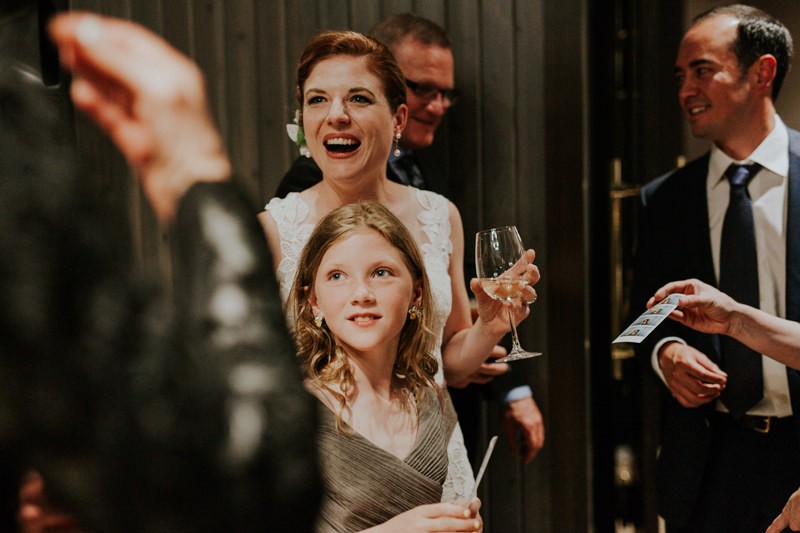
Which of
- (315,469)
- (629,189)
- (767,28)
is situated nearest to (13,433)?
(315,469)

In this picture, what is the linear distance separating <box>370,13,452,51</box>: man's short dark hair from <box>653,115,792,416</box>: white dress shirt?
2.85 feet

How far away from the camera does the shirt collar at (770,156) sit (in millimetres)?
2209

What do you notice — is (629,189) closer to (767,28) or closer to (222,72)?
(767,28)

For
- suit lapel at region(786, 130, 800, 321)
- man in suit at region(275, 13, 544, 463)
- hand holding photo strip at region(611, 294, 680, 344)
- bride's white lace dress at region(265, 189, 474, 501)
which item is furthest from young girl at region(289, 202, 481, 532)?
suit lapel at region(786, 130, 800, 321)

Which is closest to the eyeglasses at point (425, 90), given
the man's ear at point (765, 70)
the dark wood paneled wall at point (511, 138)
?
the dark wood paneled wall at point (511, 138)

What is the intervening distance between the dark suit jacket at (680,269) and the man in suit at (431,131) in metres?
0.41

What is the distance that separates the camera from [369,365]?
1.67 metres

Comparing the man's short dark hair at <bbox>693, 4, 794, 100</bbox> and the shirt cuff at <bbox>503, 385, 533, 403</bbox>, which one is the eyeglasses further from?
the shirt cuff at <bbox>503, 385, 533, 403</bbox>

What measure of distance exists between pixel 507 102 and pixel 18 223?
2.37 meters

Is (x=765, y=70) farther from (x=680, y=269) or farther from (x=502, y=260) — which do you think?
(x=502, y=260)

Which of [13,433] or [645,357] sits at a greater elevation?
[13,433]

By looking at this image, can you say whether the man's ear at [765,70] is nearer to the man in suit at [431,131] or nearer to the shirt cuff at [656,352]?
the shirt cuff at [656,352]

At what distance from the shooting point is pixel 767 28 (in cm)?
234

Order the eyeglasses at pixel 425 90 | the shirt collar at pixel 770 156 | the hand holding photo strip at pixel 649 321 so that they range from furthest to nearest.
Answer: the eyeglasses at pixel 425 90 → the shirt collar at pixel 770 156 → the hand holding photo strip at pixel 649 321
